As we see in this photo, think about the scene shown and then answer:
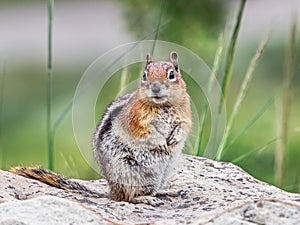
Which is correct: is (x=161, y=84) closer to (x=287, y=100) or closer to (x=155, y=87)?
(x=155, y=87)

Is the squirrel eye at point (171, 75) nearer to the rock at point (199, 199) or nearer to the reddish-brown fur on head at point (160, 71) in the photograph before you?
the reddish-brown fur on head at point (160, 71)

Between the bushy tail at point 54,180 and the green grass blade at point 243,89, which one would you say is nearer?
the bushy tail at point 54,180

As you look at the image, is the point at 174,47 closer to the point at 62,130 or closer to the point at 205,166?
the point at 205,166

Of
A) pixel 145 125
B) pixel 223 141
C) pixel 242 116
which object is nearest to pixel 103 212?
pixel 145 125

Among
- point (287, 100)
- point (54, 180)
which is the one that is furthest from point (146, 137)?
point (287, 100)

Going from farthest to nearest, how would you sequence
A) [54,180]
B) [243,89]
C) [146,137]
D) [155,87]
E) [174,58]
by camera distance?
[243,89] → [54,180] → [174,58] → [146,137] → [155,87]

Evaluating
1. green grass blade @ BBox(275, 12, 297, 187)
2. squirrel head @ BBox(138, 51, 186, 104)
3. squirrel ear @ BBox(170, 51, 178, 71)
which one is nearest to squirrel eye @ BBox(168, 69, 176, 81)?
squirrel head @ BBox(138, 51, 186, 104)

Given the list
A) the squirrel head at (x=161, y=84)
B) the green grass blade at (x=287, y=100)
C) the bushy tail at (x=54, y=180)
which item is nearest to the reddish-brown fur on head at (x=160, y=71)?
the squirrel head at (x=161, y=84)
